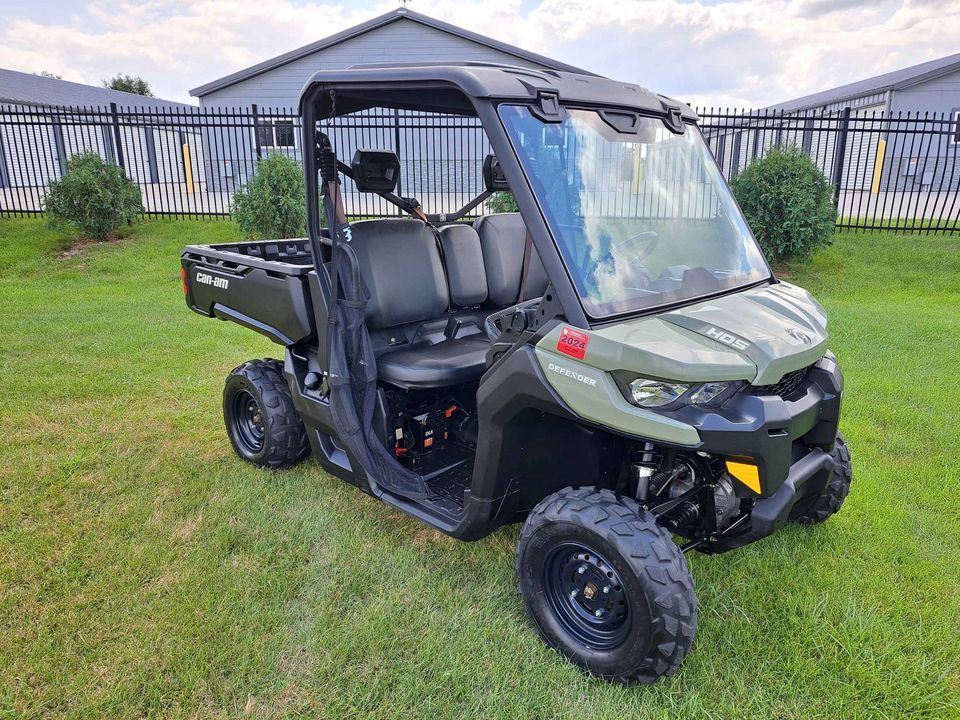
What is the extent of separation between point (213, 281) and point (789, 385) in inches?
128

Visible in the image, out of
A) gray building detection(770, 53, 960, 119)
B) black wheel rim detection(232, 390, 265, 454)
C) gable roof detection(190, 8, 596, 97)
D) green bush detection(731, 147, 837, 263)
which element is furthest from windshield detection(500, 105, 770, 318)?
gray building detection(770, 53, 960, 119)

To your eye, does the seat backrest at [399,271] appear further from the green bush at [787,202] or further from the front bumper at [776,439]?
the green bush at [787,202]

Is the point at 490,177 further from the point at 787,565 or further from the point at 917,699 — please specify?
the point at 917,699

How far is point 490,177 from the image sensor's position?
364 cm

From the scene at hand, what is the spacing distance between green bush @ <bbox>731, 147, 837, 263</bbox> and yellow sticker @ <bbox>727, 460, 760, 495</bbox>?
8.24 meters

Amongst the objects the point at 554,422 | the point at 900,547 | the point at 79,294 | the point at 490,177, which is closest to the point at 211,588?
the point at 554,422

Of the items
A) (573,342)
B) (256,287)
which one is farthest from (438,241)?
(573,342)

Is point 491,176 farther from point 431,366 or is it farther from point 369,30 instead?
point 369,30

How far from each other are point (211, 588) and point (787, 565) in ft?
8.59

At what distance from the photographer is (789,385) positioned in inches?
98.5

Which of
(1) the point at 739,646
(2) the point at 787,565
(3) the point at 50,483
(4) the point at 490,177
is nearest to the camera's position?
(1) the point at 739,646

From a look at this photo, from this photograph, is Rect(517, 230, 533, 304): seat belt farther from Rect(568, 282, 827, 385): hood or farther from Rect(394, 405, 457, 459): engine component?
Rect(568, 282, 827, 385): hood

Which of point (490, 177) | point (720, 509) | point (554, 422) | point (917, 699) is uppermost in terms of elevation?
point (490, 177)

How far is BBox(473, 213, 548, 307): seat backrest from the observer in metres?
4.07
